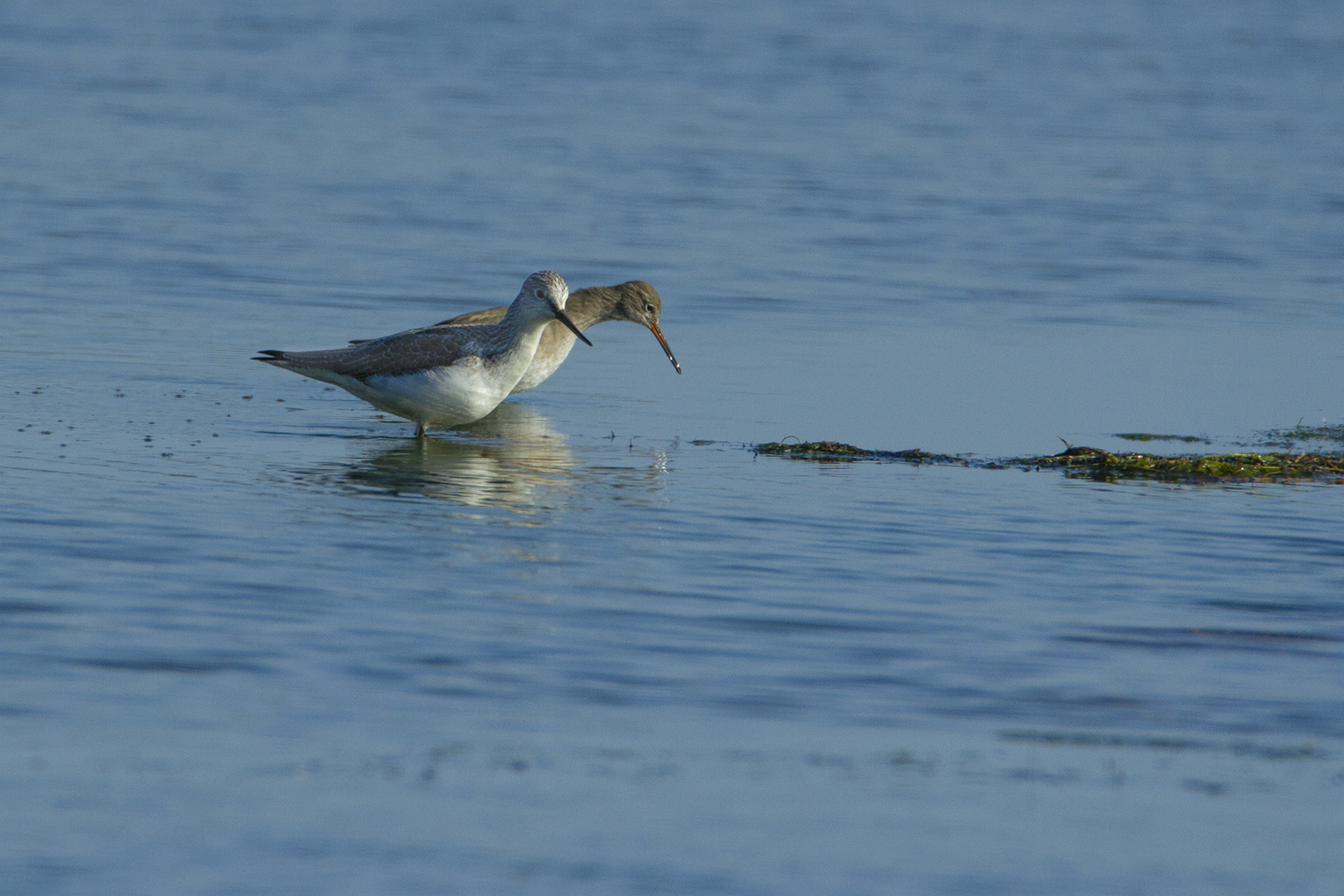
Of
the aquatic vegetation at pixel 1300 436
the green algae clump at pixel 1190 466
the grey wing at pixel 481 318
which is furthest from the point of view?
the grey wing at pixel 481 318

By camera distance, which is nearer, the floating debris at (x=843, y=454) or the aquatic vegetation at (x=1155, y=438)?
the floating debris at (x=843, y=454)

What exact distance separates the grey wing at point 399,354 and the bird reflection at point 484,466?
1.81ft

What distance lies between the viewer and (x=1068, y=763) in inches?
252

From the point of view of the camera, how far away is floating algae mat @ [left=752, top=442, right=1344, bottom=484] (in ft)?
36.9

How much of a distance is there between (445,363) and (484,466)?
2.49 feet

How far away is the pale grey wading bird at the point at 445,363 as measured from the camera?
455 inches

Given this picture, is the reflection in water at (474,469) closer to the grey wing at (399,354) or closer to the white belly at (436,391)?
the white belly at (436,391)

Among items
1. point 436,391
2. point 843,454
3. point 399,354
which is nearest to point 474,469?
point 436,391

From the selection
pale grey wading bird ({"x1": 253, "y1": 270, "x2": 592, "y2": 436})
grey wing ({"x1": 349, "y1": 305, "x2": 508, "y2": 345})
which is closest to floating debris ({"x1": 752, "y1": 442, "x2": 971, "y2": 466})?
pale grey wading bird ({"x1": 253, "y1": 270, "x2": 592, "y2": 436})

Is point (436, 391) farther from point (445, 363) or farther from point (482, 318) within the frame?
point (482, 318)

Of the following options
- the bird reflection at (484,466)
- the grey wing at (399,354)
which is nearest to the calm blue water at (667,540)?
the bird reflection at (484,466)

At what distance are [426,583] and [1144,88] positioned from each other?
2852 cm

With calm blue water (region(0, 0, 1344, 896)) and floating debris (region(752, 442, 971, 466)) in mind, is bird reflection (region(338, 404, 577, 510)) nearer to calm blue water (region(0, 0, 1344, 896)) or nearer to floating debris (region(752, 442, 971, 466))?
calm blue water (region(0, 0, 1344, 896))

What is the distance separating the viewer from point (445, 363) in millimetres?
11586
